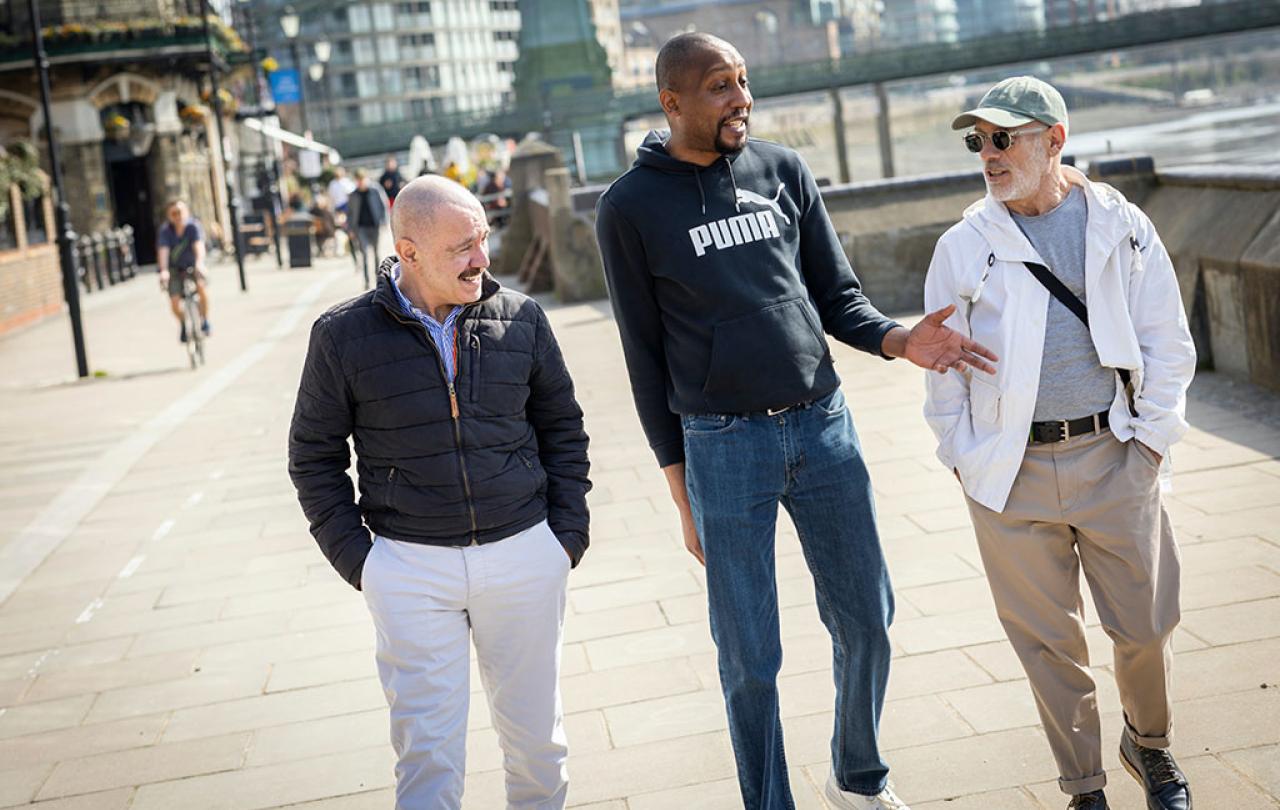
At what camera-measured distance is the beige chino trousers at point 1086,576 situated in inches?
143

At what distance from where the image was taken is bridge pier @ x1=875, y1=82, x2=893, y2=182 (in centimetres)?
7581

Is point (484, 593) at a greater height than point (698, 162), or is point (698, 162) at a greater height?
point (698, 162)

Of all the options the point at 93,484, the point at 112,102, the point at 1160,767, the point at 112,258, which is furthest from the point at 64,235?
the point at 112,102

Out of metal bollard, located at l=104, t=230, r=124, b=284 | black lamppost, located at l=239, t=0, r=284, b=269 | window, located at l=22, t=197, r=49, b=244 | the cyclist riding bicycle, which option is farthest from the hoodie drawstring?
metal bollard, located at l=104, t=230, r=124, b=284

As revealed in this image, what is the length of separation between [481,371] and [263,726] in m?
2.28

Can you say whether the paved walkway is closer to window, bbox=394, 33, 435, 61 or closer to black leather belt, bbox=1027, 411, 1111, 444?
black leather belt, bbox=1027, 411, 1111, 444

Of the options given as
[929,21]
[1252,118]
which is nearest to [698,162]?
[1252,118]

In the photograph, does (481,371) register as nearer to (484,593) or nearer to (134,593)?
(484,593)

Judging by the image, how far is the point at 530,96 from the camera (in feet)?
305

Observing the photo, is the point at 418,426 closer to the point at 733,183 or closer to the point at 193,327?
the point at 733,183

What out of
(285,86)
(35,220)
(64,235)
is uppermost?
(285,86)

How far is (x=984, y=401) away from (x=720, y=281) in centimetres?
68

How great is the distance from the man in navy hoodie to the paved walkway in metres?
0.64

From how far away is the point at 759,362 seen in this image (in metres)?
3.54
